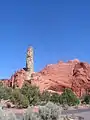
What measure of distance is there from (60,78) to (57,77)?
48.9 inches

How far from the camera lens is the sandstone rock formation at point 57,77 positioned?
11472cm

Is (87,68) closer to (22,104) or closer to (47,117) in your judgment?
(22,104)

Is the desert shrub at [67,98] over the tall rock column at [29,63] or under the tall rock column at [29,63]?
under

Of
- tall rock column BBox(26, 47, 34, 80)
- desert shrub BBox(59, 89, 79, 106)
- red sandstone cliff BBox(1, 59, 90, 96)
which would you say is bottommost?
desert shrub BBox(59, 89, 79, 106)

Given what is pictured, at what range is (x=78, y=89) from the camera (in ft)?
382

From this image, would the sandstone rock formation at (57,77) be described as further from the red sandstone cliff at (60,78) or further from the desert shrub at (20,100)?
the desert shrub at (20,100)

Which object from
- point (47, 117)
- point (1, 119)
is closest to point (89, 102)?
point (47, 117)

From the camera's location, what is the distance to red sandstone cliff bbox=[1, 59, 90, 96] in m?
115

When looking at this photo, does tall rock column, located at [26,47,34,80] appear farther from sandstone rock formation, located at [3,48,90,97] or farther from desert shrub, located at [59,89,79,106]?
desert shrub, located at [59,89,79,106]

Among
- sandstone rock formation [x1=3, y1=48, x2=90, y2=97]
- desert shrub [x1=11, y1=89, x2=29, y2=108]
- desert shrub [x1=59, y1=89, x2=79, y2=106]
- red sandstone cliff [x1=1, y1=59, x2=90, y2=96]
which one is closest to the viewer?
desert shrub [x1=11, y1=89, x2=29, y2=108]

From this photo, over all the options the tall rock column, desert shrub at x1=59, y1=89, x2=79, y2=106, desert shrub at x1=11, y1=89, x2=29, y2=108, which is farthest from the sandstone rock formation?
desert shrub at x1=11, y1=89, x2=29, y2=108

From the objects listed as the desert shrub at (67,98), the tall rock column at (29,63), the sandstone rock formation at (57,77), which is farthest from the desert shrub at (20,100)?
the tall rock column at (29,63)

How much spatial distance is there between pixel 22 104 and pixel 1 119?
5185cm

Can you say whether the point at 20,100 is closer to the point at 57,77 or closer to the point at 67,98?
the point at 67,98
